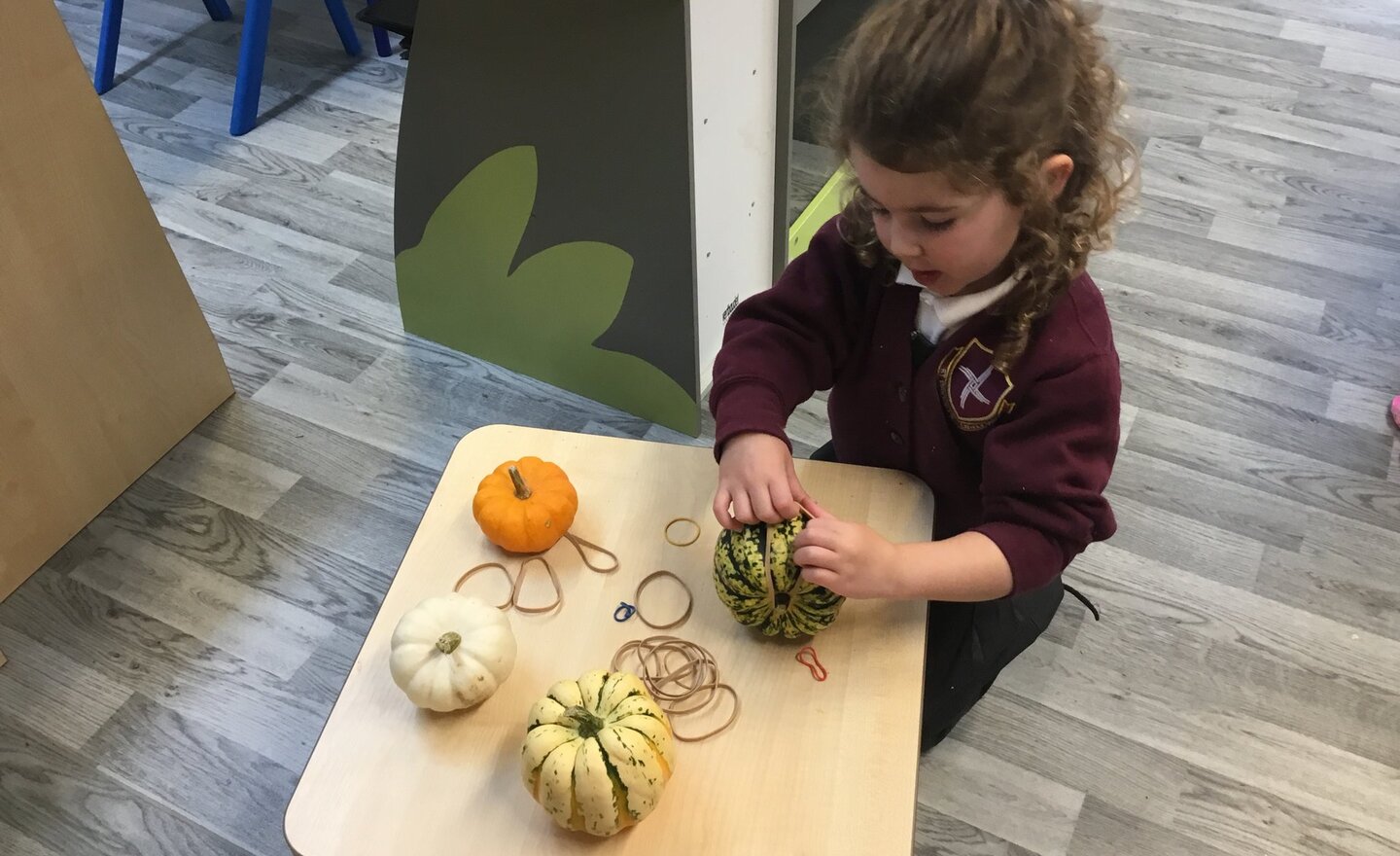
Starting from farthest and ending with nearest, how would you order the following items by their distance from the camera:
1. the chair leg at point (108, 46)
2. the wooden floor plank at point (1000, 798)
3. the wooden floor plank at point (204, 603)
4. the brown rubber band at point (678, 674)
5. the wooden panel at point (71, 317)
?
the chair leg at point (108, 46) < the wooden floor plank at point (204, 603) < the wooden panel at point (71, 317) < the wooden floor plank at point (1000, 798) < the brown rubber band at point (678, 674)

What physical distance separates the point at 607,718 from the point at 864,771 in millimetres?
196

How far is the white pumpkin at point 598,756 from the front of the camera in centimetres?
70

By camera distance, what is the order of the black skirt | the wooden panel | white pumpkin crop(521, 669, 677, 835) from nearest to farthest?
white pumpkin crop(521, 669, 677, 835) → the black skirt → the wooden panel

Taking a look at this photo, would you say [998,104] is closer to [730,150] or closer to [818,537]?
[818,537]

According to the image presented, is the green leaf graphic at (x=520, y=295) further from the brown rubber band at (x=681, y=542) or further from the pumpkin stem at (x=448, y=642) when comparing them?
the pumpkin stem at (x=448, y=642)

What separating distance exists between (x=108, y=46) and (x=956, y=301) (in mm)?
2568

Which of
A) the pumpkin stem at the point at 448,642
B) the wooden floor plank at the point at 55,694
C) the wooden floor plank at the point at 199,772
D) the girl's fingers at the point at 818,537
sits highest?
the girl's fingers at the point at 818,537

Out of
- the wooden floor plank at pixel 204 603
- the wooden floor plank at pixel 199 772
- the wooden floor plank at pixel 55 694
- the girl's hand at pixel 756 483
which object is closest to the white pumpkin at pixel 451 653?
the girl's hand at pixel 756 483

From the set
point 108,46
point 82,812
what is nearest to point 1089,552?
point 82,812

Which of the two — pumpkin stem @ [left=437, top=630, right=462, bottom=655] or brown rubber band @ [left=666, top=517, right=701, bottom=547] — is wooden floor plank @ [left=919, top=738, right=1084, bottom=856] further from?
pumpkin stem @ [left=437, top=630, right=462, bottom=655]

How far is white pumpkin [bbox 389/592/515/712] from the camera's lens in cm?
77

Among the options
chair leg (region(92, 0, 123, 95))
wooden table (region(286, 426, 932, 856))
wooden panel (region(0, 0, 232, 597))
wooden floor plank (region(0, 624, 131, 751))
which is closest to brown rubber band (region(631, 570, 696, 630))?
wooden table (region(286, 426, 932, 856))

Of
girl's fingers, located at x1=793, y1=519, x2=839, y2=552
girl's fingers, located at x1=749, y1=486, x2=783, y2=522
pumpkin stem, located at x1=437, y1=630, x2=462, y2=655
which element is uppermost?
girl's fingers, located at x1=793, y1=519, x2=839, y2=552

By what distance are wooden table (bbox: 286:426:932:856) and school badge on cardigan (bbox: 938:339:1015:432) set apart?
0.09 m
